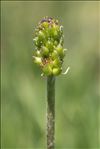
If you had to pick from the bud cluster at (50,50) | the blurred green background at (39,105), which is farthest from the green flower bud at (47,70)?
the blurred green background at (39,105)

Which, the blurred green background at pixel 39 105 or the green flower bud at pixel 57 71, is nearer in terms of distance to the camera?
the green flower bud at pixel 57 71

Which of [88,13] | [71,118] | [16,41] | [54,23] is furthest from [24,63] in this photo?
[88,13]

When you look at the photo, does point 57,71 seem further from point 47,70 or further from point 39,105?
point 39,105

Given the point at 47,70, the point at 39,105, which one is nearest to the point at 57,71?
the point at 47,70

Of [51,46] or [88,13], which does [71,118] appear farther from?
[88,13]

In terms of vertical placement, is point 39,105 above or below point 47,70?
below

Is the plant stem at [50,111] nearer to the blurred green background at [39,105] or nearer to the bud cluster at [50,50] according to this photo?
the bud cluster at [50,50]
